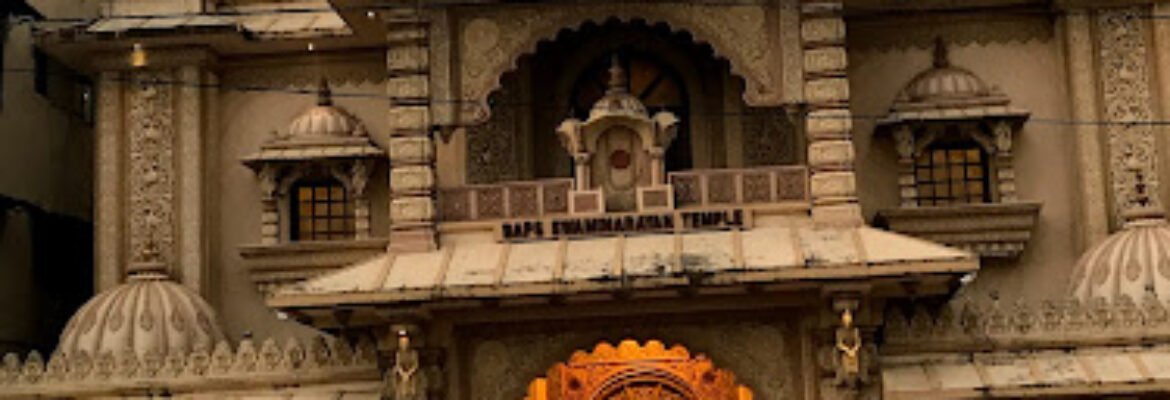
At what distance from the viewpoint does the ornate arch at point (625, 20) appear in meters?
17.0

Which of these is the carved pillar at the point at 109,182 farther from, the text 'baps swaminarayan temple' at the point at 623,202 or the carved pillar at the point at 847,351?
the carved pillar at the point at 847,351

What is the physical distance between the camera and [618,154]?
17.0 m

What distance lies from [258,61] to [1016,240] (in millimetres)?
9530

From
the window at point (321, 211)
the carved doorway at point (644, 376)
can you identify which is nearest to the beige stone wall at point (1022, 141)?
the carved doorway at point (644, 376)

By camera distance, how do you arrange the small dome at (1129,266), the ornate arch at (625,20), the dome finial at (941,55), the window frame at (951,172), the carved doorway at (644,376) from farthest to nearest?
the window frame at (951,172), the dome finial at (941,55), the small dome at (1129,266), the ornate arch at (625,20), the carved doorway at (644,376)

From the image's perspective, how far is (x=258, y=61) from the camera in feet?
69.4

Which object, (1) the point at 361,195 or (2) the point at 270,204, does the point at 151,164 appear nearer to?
(2) the point at 270,204

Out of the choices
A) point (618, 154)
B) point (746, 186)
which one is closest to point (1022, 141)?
point (746, 186)

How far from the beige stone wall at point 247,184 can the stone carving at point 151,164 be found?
594mm

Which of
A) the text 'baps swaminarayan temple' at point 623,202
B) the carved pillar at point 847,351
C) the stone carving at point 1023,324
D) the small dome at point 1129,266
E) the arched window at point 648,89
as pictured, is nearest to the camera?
the carved pillar at point 847,351

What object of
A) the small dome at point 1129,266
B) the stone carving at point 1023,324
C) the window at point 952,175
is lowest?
the stone carving at point 1023,324

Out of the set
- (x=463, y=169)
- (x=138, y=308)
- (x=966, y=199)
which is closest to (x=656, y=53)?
(x=463, y=169)

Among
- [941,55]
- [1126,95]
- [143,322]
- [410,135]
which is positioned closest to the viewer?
[410,135]

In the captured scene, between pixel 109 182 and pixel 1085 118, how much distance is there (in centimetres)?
1181
